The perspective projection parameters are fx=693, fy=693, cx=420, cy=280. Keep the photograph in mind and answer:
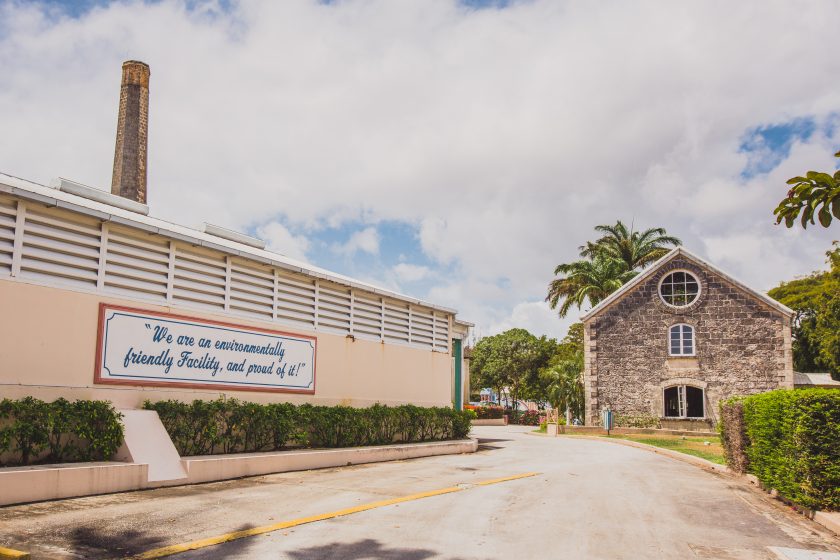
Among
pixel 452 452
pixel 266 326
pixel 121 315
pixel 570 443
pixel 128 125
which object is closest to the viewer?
pixel 121 315

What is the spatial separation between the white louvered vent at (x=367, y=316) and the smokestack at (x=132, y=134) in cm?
1757

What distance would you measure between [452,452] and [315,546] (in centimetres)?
1224

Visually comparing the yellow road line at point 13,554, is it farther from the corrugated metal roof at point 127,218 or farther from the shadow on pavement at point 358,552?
the corrugated metal roof at point 127,218

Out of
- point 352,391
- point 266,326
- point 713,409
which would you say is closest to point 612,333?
point 713,409

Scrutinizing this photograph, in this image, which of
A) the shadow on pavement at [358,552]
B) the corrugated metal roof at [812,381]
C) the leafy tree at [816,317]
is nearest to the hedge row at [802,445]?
the shadow on pavement at [358,552]

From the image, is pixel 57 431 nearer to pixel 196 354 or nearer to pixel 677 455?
pixel 196 354

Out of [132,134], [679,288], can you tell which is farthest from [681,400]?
[132,134]

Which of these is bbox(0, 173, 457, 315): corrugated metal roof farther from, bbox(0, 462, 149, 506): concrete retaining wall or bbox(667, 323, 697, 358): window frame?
bbox(667, 323, 697, 358): window frame

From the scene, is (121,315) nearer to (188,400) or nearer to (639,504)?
(188,400)

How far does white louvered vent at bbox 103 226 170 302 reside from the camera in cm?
1201

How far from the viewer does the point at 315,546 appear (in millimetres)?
6867

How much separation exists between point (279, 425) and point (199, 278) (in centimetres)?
334

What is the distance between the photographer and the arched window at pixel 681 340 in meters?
33.3

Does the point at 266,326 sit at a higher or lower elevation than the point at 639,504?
higher
